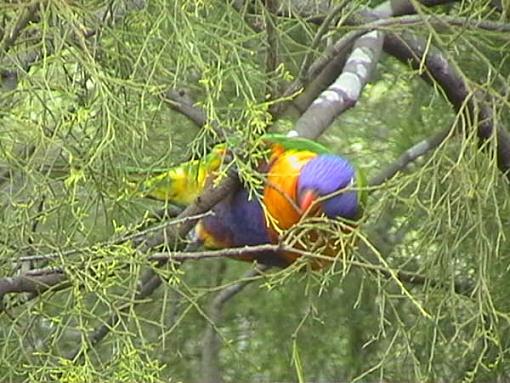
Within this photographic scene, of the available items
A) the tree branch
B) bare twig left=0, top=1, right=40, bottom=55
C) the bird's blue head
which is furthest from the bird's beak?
bare twig left=0, top=1, right=40, bottom=55

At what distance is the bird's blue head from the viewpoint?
6.77 feet

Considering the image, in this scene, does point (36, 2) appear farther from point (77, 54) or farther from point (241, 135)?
point (241, 135)

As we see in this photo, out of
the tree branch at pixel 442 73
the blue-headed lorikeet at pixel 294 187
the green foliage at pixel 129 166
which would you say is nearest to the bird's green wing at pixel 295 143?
the blue-headed lorikeet at pixel 294 187

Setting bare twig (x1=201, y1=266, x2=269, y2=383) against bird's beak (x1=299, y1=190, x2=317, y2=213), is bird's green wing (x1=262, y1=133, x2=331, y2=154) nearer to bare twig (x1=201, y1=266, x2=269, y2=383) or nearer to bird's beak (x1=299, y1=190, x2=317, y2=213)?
bird's beak (x1=299, y1=190, x2=317, y2=213)

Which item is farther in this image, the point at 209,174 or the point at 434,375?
the point at 434,375

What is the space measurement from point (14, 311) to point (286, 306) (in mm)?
743

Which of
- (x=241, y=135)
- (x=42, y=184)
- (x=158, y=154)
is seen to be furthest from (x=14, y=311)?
(x=241, y=135)

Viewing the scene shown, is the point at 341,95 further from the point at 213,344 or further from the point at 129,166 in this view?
the point at 213,344

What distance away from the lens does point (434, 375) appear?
2664 mm

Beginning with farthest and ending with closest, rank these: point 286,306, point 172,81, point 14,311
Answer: point 286,306
point 14,311
point 172,81

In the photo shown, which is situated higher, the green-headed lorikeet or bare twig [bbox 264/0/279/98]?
bare twig [bbox 264/0/279/98]

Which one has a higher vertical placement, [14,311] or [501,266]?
[14,311]

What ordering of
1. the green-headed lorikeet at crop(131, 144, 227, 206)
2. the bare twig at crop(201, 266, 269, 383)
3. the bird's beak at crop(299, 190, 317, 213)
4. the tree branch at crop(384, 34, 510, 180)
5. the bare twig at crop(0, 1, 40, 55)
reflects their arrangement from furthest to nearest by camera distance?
the bare twig at crop(201, 266, 269, 383) < the tree branch at crop(384, 34, 510, 180) < the bird's beak at crop(299, 190, 317, 213) < the green-headed lorikeet at crop(131, 144, 227, 206) < the bare twig at crop(0, 1, 40, 55)

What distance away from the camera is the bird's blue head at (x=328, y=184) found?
2064mm
